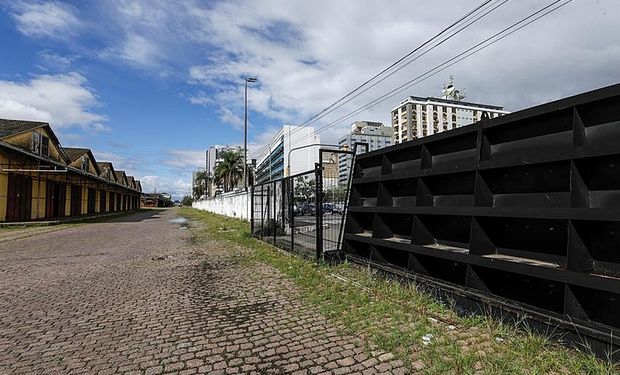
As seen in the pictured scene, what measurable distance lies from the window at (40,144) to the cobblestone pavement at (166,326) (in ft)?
87.1

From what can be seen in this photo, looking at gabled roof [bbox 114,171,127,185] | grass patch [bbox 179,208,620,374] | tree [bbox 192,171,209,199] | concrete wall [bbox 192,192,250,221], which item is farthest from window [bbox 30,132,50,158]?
tree [bbox 192,171,209,199]

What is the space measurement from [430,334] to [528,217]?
1.55 metres

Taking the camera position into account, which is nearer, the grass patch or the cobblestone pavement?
the grass patch

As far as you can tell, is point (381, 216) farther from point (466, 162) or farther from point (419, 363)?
point (419, 363)

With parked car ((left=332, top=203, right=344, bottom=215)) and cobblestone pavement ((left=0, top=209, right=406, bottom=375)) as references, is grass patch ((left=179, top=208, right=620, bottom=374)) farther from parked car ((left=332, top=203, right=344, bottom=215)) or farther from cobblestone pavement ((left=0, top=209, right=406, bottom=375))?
parked car ((left=332, top=203, right=344, bottom=215))

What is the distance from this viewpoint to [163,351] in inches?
140

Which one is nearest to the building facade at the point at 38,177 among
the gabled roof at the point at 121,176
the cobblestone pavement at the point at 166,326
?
the cobblestone pavement at the point at 166,326

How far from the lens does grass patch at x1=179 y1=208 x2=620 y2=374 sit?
114 inches

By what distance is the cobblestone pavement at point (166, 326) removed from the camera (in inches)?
128

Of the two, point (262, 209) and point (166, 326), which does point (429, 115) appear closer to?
point (262, 209)

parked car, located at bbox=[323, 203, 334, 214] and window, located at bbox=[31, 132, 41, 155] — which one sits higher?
window, located at bbox=[31, 132, 41, 155]

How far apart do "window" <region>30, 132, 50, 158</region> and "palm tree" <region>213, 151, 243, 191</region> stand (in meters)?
31.5

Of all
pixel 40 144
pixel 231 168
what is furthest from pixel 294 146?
pixel 40 144

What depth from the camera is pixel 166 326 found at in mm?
4285
